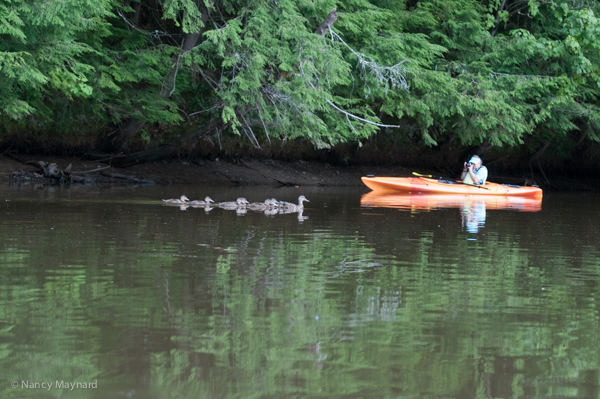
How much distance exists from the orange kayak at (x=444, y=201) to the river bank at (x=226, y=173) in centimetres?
543

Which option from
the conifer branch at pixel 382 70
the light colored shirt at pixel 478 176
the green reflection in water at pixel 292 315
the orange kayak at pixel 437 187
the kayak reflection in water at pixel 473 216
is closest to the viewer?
the green reflection in water at pixel 292 315

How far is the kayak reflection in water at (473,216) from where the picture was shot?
13.0 metres

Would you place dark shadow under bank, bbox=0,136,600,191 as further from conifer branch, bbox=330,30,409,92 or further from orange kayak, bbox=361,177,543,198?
conifer branch, bbox=330,30,409,92

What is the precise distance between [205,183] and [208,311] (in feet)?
64.3

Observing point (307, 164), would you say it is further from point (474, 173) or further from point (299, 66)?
point (299, 66)

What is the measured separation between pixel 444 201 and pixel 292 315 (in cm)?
1490

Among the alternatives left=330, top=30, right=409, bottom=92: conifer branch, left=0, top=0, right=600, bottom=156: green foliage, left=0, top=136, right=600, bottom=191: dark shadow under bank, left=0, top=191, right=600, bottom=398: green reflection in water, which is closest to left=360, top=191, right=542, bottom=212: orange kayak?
left=0, top=0, right=600, bottom=156: green foliage

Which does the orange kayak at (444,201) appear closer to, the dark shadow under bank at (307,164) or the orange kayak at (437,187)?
the orange kayak at (437,187)

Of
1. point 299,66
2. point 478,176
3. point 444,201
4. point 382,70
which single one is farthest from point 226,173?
point 444,201

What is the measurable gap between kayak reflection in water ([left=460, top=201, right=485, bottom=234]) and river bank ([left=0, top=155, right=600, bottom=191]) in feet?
30.9

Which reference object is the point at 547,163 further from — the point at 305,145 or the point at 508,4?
the point at 305,145

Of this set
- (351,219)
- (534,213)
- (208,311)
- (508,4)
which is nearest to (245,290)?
(208,311)

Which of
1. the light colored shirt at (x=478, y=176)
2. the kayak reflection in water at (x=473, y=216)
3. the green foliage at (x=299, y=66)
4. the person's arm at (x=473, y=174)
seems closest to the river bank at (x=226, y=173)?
the green foliage at (x=299, y=66)

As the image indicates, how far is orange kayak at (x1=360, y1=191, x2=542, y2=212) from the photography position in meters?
17.9
